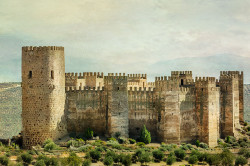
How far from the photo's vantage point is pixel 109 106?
4169cm

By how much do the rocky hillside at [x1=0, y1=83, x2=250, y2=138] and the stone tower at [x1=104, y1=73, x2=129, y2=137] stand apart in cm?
3229

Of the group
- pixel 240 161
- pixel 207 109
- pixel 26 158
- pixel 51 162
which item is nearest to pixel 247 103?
pixel 207 109

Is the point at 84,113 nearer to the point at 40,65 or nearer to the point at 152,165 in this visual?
the point at 40,65

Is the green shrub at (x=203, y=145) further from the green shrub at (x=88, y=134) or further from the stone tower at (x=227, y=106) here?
the green shrub at (x=88, y=134)

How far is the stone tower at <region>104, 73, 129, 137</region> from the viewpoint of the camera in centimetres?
4153

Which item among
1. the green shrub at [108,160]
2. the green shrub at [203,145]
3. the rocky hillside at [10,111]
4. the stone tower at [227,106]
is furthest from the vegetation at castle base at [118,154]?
the rocky hillside at [10,111]

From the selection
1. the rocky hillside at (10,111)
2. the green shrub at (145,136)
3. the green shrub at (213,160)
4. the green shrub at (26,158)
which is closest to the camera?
the green shrub at (26,158)

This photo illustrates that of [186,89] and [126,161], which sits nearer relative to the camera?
[126,161]

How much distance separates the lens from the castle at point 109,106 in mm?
39469

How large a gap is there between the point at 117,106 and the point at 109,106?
83 cm

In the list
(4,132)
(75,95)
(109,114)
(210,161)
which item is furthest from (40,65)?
(4,132)

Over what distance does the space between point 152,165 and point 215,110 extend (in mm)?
10849

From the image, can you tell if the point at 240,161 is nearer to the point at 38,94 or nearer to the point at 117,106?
the point at 117,106

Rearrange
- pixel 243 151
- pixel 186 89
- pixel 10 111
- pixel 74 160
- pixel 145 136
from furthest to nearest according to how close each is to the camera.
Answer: pixel 10 111, pixel 186 89, pixel 145 136, pixel 243 151, pixel 74 160
